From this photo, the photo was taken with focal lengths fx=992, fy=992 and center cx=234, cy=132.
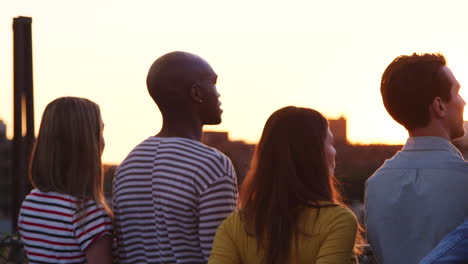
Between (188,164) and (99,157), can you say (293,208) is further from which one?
(99,157)

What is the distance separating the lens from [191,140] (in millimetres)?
3965

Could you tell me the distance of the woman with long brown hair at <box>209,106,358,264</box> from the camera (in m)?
3.48

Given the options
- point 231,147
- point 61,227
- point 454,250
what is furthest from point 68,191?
point 231,147

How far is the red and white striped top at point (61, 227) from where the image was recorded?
13.0 ft

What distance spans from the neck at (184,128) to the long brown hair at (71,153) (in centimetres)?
31

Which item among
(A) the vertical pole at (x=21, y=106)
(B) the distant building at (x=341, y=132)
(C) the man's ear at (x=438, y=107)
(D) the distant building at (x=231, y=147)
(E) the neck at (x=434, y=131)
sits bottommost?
(D) the distant building at (x=231, y=147)

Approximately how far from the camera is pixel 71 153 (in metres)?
4.04

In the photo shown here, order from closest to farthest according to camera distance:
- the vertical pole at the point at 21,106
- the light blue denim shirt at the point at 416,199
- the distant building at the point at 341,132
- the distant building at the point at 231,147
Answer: the light blue denim shirt at the point at 416,199 < the vertical pole at the point at 21,106 < the distant building at the point at 341,132 < the distant building at the point at 231,147

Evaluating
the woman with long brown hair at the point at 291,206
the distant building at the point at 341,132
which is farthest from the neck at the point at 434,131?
the distant building at the point at 341,132

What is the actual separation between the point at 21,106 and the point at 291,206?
3.70m

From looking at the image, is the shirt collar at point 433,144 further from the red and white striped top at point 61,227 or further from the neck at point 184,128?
the red and white striped top at point 61,227

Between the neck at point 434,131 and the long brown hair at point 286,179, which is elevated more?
the neck at point 434,131

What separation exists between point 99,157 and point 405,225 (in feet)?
4.18

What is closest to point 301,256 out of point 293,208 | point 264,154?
point 293,208
